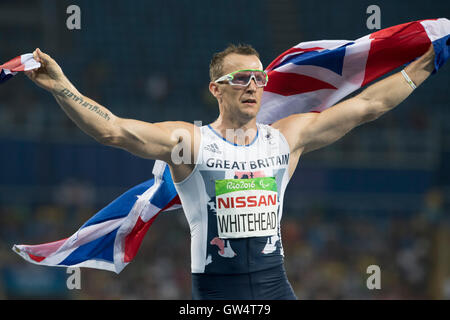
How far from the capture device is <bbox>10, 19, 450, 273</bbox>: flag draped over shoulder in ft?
17.5

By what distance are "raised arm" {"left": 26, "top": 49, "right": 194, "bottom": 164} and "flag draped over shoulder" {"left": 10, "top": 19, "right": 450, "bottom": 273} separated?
1108mm

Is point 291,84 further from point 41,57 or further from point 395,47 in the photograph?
point 41,57

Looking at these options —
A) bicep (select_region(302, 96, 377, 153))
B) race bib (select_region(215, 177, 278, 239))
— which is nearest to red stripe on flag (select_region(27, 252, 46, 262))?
race bib (select_region(215, 177, 278, 239))

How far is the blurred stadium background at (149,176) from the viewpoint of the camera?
11445mm

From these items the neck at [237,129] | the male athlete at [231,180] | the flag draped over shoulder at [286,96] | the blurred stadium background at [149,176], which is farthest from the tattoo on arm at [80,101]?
the blurred stadium background at [149,176]

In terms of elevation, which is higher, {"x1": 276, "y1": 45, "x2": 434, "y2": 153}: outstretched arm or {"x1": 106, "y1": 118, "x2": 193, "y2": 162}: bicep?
{"x1": 276, "y1": 45, "x2": 434, "y2": 153}: outstretched arm

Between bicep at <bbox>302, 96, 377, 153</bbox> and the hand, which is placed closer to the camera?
the hand

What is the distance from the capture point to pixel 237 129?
4504 millimetres

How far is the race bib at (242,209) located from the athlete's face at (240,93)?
48 centimetres

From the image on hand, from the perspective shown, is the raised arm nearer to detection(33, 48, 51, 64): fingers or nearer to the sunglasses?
detection(33, 48, 51, 64): fingers

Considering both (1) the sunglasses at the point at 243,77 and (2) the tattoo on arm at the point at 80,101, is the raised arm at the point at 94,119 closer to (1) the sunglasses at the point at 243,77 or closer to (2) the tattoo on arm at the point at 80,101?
(2) the tattoo on arm at the point at 80,101

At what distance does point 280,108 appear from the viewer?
571cm

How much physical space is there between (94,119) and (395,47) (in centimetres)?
285

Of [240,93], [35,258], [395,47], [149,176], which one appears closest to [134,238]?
[35,258]
